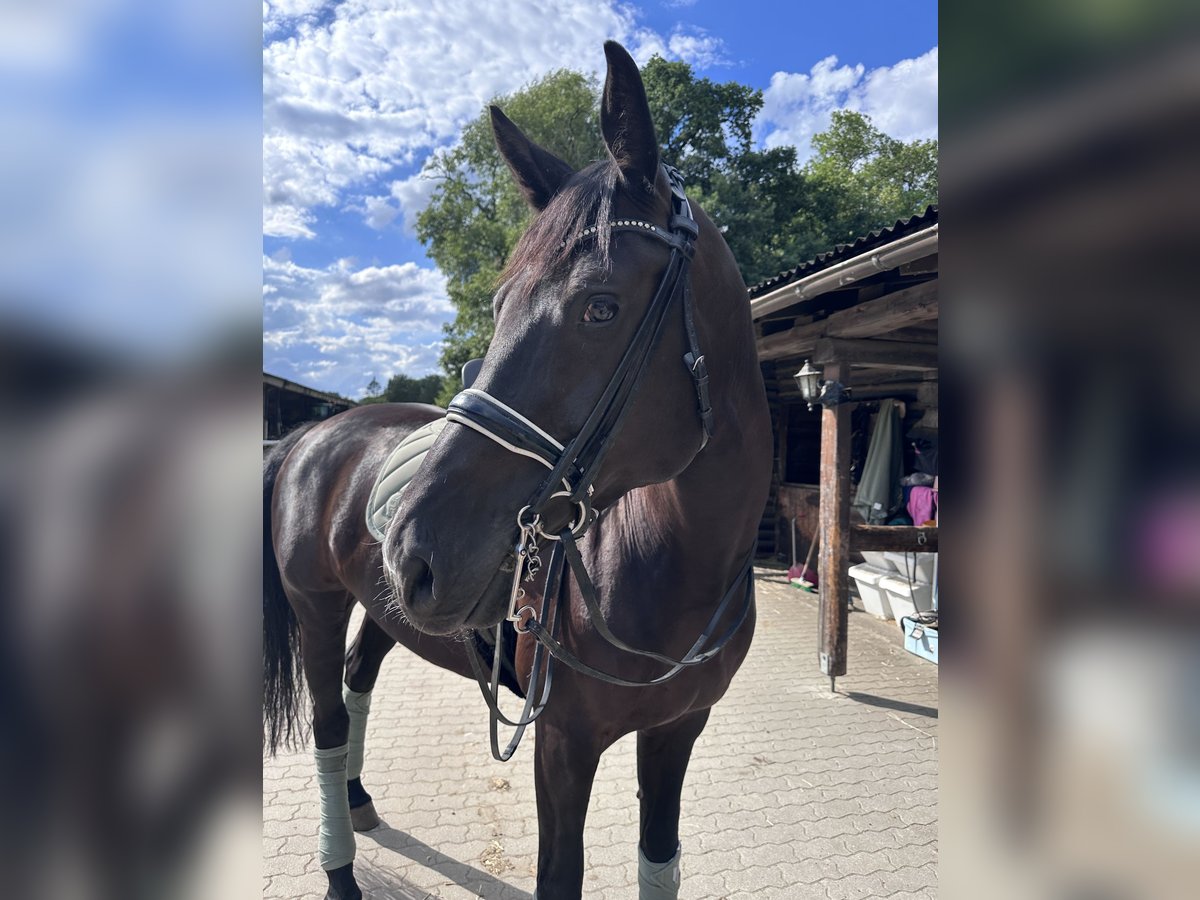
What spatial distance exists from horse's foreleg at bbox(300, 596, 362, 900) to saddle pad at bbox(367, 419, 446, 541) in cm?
76

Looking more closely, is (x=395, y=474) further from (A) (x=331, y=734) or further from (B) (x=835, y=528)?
(B) (x=835, y=528)

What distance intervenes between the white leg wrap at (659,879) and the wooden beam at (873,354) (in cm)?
A: 404

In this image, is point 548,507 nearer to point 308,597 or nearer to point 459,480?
point 459,480

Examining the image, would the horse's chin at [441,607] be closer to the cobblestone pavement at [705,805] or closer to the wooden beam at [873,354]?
the cobblestone pavement at [705,805]

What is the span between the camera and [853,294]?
510 centimetres

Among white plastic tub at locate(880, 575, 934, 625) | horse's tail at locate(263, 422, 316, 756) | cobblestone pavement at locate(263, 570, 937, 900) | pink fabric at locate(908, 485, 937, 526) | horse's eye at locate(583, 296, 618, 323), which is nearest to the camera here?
horse's eye at locate(583, 296, 618, 323)

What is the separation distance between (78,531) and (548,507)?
0.92 metres

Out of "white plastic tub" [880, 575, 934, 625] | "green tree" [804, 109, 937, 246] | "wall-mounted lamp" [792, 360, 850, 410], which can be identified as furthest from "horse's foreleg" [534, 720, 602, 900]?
"green tree" [804, 109, 937, 246]

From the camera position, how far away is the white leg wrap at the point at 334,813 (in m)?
2.60

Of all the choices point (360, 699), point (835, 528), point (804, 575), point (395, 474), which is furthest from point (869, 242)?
point (804, 575)

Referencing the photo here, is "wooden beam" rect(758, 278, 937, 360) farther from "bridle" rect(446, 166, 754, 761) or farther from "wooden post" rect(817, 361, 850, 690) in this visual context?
"bridle" rect(446, 166, 754, 761)

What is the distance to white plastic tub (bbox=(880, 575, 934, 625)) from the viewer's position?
6.29 metres

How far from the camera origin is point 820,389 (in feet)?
18.0

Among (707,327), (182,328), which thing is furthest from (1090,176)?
(707,327)
